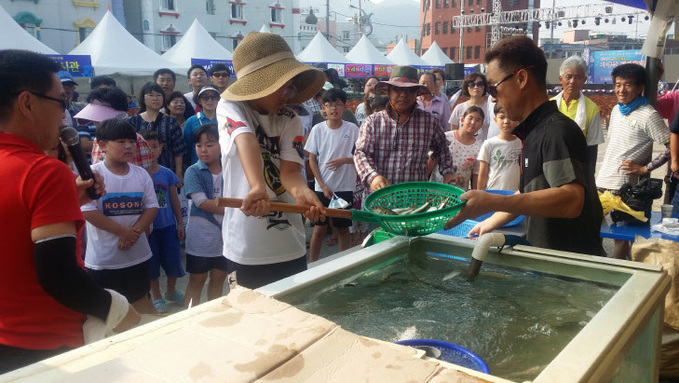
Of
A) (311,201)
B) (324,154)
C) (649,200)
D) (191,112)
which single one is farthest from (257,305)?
(191,112)

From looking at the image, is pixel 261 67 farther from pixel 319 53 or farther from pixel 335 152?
pixel 319 53

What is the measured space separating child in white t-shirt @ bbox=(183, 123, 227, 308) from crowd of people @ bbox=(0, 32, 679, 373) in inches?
0.5

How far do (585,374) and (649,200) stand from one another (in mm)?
3374

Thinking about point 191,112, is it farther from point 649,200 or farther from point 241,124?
point 649,200

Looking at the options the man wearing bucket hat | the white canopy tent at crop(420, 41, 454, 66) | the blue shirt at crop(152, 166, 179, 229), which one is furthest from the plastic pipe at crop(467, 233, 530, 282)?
the white canopy tent at crop(420, 41, 454, 66)

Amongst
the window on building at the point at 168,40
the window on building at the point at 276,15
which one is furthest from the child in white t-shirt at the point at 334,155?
the window on building at the point at 276,15

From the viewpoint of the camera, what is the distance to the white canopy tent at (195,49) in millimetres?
16219

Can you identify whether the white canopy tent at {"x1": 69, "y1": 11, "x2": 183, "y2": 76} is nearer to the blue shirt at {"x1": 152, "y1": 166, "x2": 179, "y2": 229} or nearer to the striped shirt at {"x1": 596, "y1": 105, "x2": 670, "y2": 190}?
the blue shirt at {"x1": 152, "y1": 166, "x2": 179, "y2": 229}

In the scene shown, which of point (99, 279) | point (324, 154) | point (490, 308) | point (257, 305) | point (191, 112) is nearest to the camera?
point (257, 305)

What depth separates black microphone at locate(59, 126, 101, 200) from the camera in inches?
80.5

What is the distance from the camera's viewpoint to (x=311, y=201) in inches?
87.4

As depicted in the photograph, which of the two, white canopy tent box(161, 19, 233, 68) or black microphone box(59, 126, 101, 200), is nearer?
black microphone box(59, 126, 101, 200)

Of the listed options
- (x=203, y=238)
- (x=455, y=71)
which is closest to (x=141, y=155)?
(x=203, y=238)

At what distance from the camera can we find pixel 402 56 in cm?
2288
